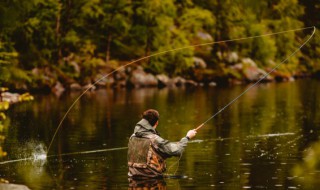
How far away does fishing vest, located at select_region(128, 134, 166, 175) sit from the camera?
13172mm

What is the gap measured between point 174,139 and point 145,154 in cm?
948

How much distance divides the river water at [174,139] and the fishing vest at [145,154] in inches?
18.2

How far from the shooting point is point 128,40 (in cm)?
6569

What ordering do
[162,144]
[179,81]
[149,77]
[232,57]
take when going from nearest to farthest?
1. [162,144]
2. [149,77]
3. [179,81]
4. [232,57]

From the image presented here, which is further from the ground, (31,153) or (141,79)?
(141,79)

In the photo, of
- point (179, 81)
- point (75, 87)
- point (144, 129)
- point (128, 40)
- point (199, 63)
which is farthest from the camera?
point (199, 63)

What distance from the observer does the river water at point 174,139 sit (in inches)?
575

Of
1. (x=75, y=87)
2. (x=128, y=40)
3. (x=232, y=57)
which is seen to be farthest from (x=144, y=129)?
(x=232, y=57)

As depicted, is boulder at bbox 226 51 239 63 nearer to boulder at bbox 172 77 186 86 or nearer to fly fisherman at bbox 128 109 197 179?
boulder at bbox 172 77 186 86

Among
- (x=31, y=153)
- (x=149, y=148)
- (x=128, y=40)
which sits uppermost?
(x=128, y=40)

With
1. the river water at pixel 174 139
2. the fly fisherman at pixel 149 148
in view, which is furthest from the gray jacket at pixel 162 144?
the river water at pixel 174 139

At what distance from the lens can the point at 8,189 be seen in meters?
11.5

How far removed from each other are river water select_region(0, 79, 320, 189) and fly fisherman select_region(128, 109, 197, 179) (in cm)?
42

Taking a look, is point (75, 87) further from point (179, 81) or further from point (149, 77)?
point (179, 81)
